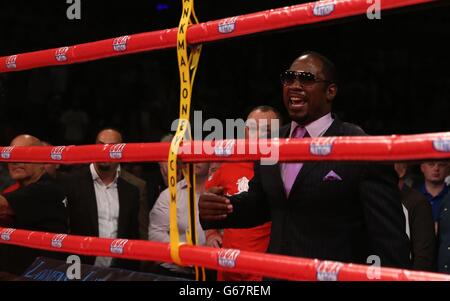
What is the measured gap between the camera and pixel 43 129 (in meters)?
6.85

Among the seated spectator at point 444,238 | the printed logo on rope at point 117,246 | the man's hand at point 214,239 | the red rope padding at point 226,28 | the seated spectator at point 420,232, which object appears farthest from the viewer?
the man's hand at point 214,239

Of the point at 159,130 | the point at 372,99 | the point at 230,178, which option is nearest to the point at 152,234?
the point at 230,178

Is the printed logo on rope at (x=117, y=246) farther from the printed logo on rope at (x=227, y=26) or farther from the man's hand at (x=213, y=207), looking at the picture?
the printed logo on rope at (x=227, y=26)

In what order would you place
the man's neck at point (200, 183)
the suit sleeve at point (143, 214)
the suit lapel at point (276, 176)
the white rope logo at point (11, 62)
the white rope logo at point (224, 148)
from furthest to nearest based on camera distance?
the suit sleeve at point (143, 214) → the man's neck at point (200, 183) → the white rope logo at point (11, 62) → the suit lapel at point (276, 176) → the white rope logo at point (224, 148)

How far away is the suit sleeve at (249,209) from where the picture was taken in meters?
2.27

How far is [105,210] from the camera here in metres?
4.04

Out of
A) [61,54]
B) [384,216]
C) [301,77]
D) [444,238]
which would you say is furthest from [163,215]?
[384,216]

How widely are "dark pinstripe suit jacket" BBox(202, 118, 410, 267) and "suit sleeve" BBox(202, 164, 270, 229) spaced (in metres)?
0.02

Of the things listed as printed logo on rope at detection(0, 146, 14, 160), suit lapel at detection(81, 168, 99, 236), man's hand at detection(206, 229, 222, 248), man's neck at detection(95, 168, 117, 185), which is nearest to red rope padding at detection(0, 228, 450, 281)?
printed logo on rope at detection(0, 146, 14, 160)

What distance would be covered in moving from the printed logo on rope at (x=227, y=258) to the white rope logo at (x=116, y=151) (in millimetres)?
519

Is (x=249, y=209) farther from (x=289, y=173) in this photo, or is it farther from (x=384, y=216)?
(x=384, y=216)

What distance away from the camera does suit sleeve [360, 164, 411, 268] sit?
1982 mm

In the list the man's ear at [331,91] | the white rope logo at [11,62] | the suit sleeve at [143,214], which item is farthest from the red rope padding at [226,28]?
the suit sleeve at [143,214]
